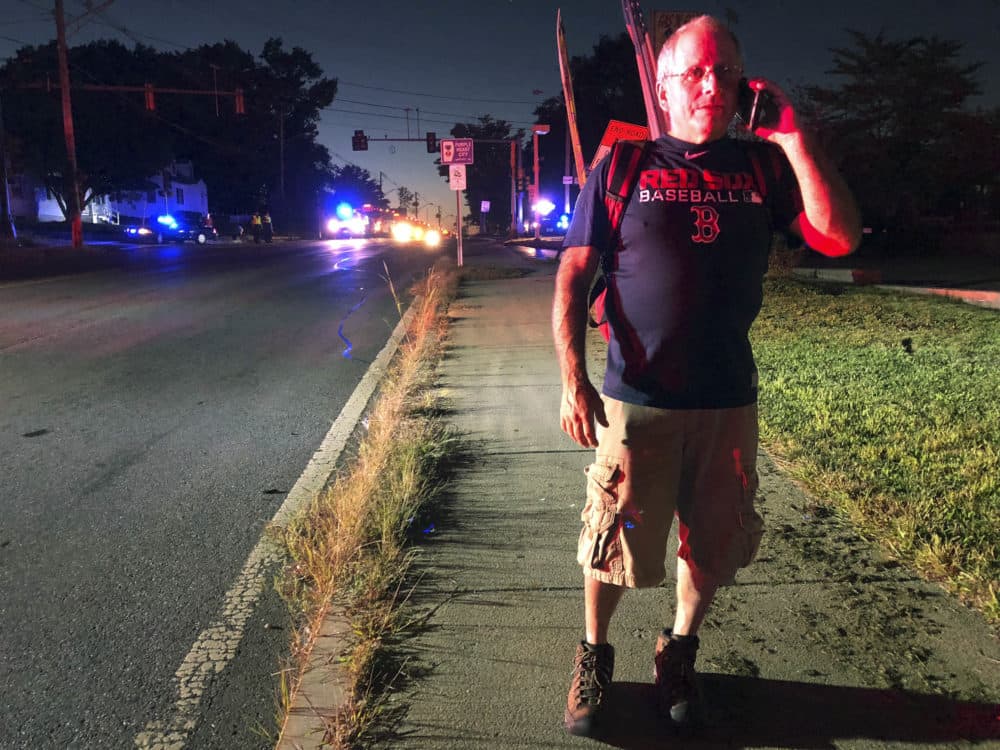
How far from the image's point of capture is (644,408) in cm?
227

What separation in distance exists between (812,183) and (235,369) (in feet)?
22.4

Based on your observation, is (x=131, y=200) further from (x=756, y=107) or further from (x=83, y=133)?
(x=756, y=107)

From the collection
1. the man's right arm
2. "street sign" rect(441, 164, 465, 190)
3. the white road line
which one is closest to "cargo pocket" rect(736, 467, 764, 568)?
the man's right arm

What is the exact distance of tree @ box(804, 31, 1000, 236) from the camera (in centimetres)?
2858

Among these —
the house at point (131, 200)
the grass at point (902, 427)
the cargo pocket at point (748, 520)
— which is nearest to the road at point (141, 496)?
the cargo pocket at point (748, 520)

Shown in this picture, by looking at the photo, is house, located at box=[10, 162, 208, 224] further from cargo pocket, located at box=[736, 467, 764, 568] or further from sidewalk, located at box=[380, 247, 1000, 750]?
cargo pocket, located at box=[736, 467, 764, 568]

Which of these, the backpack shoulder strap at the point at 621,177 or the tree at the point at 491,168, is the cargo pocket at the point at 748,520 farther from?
the tree at the point at 491,168

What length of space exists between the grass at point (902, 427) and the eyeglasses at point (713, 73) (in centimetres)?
216

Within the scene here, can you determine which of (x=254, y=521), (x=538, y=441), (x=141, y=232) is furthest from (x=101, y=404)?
(x=141, y=232)

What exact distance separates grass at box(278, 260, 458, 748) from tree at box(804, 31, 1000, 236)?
90.8ft

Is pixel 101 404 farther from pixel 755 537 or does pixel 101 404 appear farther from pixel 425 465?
pixel 755 537

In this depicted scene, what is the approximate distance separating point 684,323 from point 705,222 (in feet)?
0.92

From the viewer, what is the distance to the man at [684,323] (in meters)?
2.15

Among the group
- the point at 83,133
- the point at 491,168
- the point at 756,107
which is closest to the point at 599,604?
the point at 756,107
